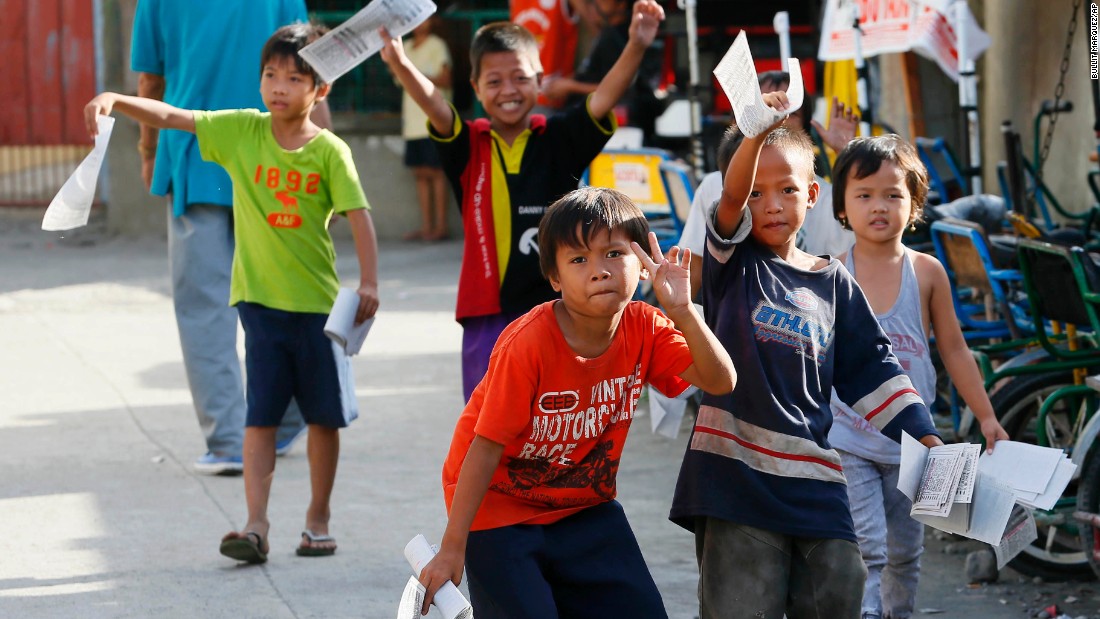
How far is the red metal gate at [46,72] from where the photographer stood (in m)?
14.5

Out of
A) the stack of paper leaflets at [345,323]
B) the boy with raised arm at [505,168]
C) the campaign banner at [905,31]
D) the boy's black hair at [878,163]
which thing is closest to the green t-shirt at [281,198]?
the stack of paper leaflets at [345,323]

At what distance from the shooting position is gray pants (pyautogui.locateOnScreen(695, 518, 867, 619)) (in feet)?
11.1

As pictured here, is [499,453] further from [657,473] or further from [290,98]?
[657,473]

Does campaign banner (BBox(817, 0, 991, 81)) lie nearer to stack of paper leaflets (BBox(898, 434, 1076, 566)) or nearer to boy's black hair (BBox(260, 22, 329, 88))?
boy's black hair (BBox(260, 22, 329, 88))

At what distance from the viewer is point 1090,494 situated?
176 inches

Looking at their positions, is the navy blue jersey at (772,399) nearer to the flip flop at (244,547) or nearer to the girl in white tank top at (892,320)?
the girl in white tank top at (892,320)

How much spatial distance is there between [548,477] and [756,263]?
69 cm

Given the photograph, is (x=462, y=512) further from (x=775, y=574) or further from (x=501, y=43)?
(x=501, y=43)

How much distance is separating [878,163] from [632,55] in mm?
800

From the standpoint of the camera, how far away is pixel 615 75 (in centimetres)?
444

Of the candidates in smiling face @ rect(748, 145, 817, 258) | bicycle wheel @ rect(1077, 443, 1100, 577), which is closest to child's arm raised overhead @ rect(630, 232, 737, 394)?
smiling face @ rect(748, 145, 817, 258)

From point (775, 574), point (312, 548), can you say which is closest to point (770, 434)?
point (775, 574)

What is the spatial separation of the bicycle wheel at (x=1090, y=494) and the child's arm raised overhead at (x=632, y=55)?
176cm

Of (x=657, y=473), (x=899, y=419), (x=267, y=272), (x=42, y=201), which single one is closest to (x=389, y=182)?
(x=42, y=201)
